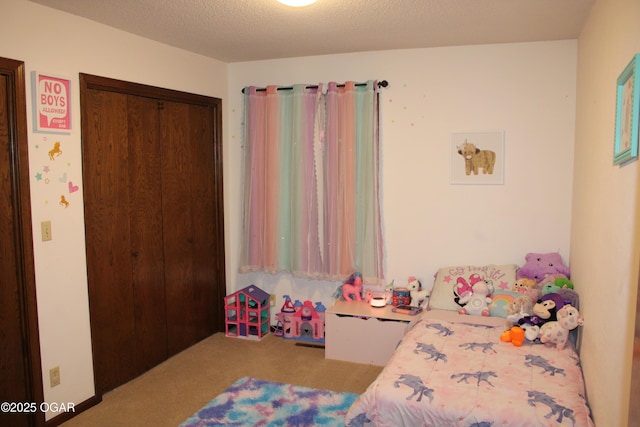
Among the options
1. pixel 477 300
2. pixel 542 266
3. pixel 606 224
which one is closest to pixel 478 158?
pixel 542 266

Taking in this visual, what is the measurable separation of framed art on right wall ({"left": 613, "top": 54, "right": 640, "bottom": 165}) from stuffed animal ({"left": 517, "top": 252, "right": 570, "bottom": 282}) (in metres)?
1.65

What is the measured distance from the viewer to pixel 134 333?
11.1 feet

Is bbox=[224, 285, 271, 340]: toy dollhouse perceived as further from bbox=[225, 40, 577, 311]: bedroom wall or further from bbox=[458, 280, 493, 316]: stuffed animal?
bbox=[458, 280, 493, 316]: stuffed animal

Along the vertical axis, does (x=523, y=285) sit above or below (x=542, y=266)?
below

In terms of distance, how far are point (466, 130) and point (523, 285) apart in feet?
3.99

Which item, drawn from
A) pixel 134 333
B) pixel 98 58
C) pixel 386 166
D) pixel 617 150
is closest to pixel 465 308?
pixel 386 166

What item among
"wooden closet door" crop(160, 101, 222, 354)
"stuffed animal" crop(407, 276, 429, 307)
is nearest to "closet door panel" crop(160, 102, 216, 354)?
"wooden closet door" crop(160, 101, 222, 354)

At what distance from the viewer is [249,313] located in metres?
4.16

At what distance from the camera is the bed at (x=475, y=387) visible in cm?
200

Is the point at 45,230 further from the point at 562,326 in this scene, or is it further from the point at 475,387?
the point at 562,326

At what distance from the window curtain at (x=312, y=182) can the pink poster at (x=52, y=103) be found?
5.24 ft

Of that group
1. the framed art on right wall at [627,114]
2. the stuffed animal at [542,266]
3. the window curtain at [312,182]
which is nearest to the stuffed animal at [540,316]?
the stuffed animal at [542,266]

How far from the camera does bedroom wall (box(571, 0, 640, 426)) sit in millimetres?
1565

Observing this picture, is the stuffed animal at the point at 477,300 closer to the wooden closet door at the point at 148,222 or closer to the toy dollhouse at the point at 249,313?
the toy dollhouse at the point at 249,313
